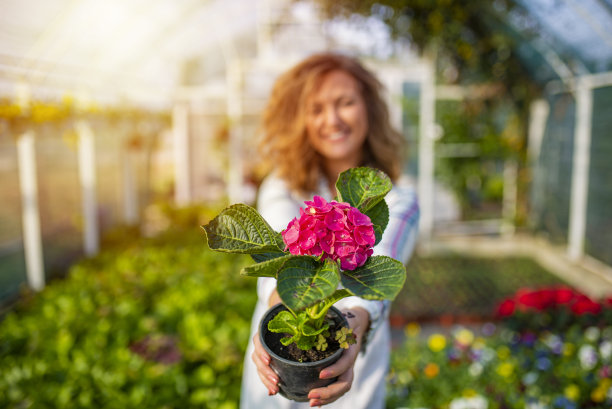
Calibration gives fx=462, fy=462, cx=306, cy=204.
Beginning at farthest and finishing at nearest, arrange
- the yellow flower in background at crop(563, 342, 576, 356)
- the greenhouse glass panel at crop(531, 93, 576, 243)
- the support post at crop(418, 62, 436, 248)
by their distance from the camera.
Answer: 1. the support post at crop(418, 62, 436, 248)
2. the greenhouse glass panel at crop(531, 93, 576, 243)
3. the yellow flower in background at crop(563, 342, 576, 356)

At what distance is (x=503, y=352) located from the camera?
8.56 feet

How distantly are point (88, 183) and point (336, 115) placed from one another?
4.15 m

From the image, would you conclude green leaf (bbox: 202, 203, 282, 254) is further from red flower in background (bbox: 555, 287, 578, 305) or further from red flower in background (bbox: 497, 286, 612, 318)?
red flower in background (bbox: 555, 287, 578, 305)

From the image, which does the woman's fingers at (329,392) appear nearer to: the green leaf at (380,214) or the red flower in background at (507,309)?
the green leaf at (380,214)

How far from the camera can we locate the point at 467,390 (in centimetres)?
223

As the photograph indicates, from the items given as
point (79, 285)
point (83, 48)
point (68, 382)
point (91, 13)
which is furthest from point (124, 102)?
point (68, 382)

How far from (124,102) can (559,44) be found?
4885 millimetres

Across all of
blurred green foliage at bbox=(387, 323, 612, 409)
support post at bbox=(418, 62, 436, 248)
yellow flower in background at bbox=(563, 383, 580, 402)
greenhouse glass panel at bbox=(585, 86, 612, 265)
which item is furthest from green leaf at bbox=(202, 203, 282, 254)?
support post at bbox=(418, 62, 436, 248)

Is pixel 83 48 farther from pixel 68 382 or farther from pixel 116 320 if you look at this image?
pixel 68 382

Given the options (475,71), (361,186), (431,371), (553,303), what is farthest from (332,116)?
(475,71)

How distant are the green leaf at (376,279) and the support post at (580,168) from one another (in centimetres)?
510

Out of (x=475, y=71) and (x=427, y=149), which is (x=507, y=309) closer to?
(x=427, y=149)

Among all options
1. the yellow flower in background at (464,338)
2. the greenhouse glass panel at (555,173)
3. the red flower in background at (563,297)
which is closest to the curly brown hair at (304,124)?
the yellow flower in background at (464,338)

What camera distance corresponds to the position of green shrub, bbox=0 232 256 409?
2213 mm
